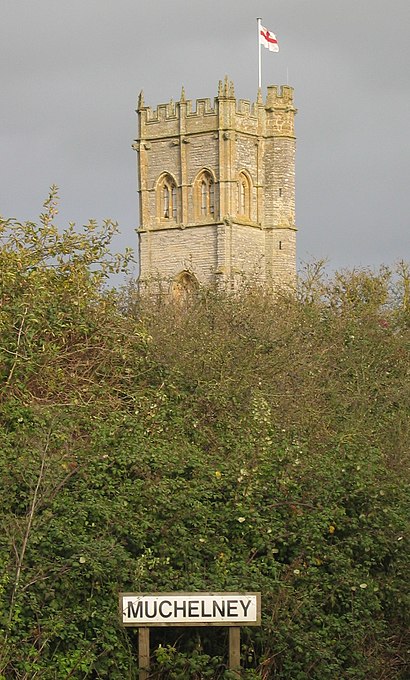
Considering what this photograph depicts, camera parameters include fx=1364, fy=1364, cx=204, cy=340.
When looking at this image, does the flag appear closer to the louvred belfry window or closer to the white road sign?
the louvred belfry window

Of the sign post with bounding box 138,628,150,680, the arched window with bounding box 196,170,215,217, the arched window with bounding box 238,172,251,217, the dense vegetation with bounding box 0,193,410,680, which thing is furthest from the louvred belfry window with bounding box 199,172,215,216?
the sign post with bounding box 138,628,150,680

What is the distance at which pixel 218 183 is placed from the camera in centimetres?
6462

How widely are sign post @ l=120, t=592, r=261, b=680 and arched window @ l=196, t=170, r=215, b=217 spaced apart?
55174 millimetres

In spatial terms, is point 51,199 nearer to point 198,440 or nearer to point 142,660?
point 198,440

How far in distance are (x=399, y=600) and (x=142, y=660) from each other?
2395mm

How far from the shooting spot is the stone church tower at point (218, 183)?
2532 inches

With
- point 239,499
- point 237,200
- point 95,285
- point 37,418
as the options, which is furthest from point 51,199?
point 237,200

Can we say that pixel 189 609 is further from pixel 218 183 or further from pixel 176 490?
pixel 218 183

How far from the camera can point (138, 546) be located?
1135 centimetres

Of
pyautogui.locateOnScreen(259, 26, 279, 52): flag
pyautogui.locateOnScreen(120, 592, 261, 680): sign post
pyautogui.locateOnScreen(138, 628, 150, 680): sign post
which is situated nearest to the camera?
pyautogui.locateOnScreen(120, 592, 261, 680): sign post

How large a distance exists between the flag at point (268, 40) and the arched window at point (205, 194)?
6.87 metres

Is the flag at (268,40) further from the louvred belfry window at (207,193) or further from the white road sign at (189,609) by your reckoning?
the white road sign at (189,609)

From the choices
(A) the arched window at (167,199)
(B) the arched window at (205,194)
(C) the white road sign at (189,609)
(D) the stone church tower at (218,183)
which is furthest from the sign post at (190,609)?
(A) the arched window at (167,199)

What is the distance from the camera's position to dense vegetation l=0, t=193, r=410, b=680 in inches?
427
